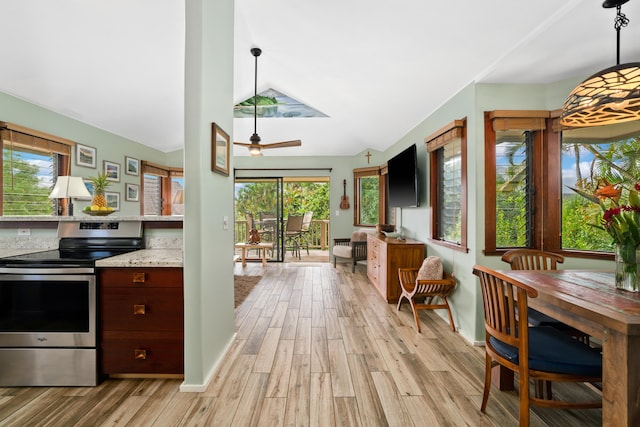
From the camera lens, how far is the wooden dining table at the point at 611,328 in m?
1.10

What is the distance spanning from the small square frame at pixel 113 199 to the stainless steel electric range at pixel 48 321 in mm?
3099

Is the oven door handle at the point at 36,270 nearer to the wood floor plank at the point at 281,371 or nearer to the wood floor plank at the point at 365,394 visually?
the wood floor plank at the point at 281,371

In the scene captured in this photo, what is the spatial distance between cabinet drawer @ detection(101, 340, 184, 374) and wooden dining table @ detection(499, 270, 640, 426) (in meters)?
2.29

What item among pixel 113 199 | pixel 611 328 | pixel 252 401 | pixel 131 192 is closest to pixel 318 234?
pixel 131 192

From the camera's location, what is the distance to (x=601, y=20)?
1.85 metres

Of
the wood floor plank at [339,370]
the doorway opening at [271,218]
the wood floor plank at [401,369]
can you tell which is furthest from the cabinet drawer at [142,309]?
the doorway opening at [271,218]

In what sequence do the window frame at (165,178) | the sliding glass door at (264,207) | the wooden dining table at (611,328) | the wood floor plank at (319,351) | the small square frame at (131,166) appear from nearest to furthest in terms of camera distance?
the wooden dining table at (611,328), the wood floor plank at (319,351), the small square frame at (131,166), the window frame at (165,178), the sliding glass door at (264,207)

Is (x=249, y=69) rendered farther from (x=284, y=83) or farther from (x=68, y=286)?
(x=68, y=286)

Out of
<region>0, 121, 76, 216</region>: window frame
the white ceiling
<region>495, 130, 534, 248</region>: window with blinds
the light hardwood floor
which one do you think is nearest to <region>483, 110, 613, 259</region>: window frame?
<region>495, 130, 534, 248</region>: window with blinds

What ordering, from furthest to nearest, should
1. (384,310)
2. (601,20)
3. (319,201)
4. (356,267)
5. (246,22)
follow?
(319,201), (356,267), (384,310), (246,22), (601,20)

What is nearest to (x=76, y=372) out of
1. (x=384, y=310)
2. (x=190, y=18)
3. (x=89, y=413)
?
(x=89, y=413)

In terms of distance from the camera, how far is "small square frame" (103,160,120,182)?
4675mm

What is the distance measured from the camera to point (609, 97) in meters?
1.46

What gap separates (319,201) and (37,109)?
6.31m
